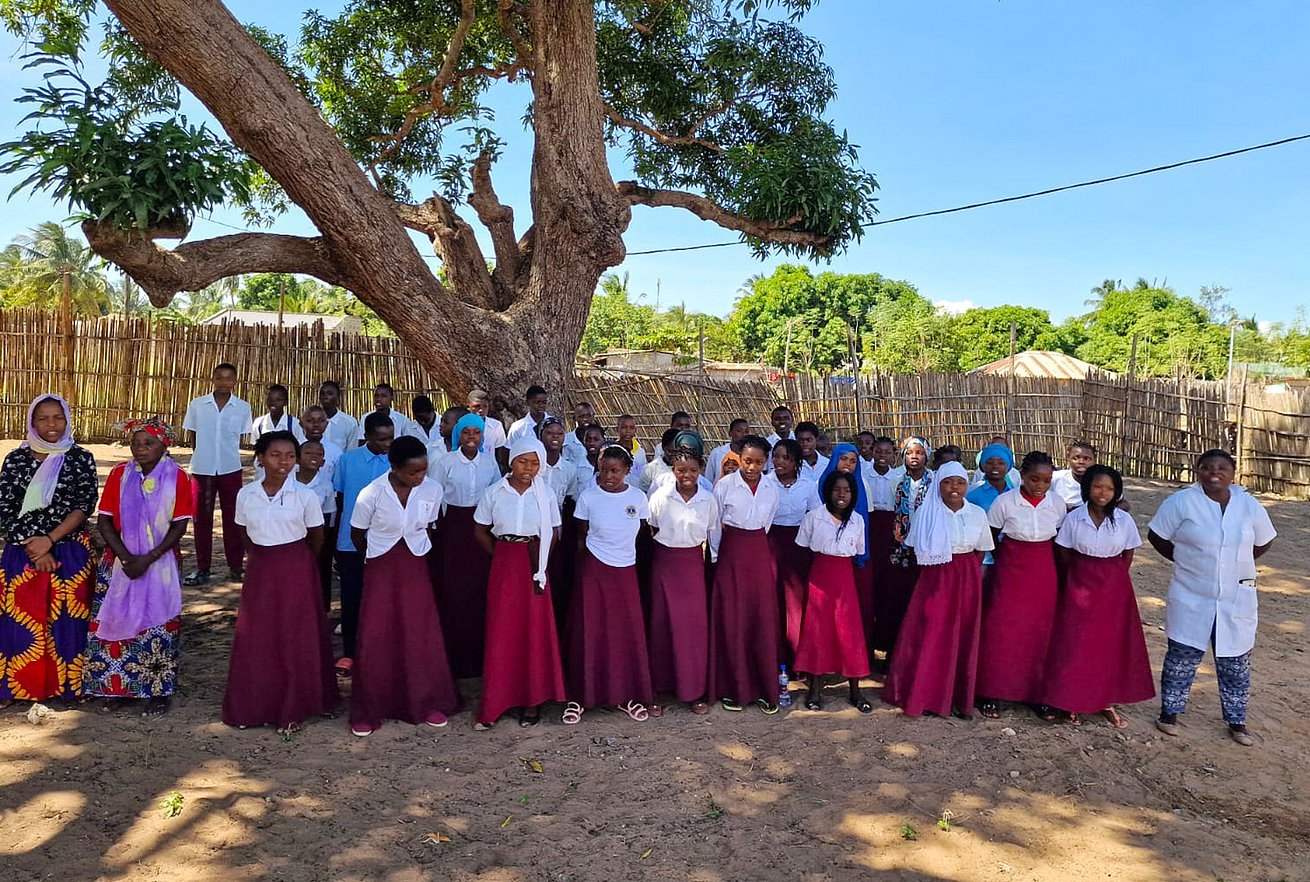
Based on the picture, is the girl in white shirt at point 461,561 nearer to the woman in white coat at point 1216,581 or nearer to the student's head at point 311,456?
the student's head at point 311,456

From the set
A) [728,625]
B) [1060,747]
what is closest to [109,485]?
[728,625]

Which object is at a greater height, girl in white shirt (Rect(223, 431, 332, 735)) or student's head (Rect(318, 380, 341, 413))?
student's head (Rect(318, 380, 341, 413))

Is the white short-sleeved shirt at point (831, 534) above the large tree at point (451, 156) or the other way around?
the other way around

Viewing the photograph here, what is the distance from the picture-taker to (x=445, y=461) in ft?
15.6

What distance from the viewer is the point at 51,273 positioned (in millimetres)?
29562

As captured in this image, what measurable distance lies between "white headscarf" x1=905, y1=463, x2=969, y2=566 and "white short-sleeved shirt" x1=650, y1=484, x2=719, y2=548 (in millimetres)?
1048

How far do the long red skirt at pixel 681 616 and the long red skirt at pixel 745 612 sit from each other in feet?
0.31

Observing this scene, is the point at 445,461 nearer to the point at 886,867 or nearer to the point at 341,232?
the point at 341,232

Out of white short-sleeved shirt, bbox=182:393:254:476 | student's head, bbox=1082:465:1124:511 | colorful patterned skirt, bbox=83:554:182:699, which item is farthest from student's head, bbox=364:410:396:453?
student's head, bbox=1082:465:1124:511

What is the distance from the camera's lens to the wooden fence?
11195 millimetres

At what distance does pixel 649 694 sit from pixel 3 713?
3106mm

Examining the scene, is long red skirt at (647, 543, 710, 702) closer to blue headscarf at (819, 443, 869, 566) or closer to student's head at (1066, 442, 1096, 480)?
blue headscarf at (819, 443, 869, 566)

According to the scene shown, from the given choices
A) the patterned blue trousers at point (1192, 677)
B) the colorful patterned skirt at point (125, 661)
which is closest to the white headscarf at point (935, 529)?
the patterned blue trousers at point (1192, 677)

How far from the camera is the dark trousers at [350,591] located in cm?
466
